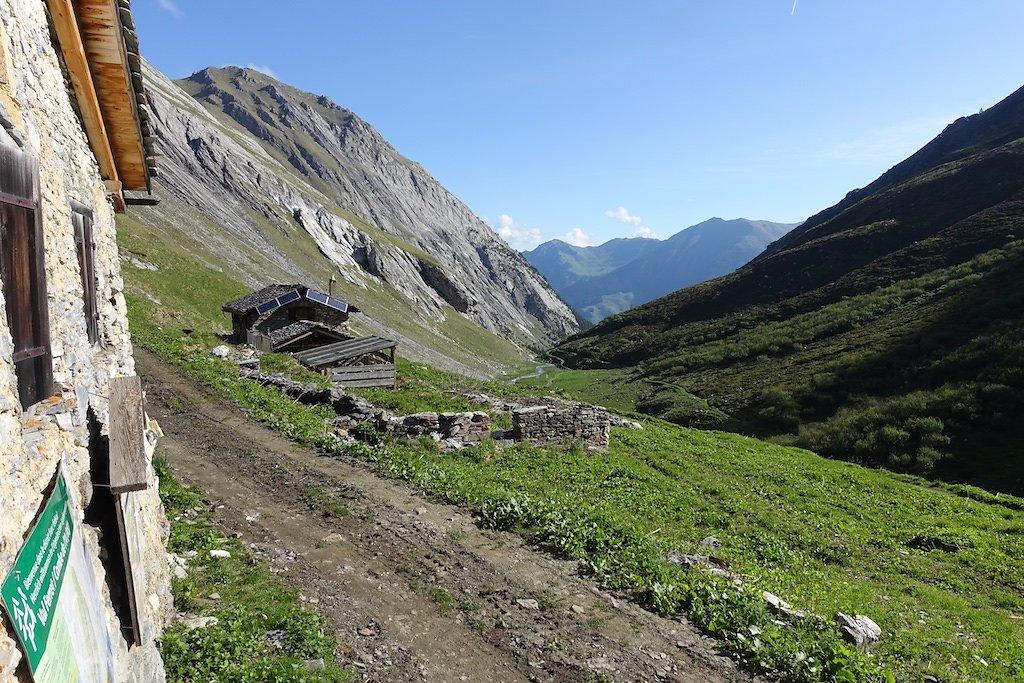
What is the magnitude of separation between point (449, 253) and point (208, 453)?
7085 inches

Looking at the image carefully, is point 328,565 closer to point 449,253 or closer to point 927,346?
point 927,346

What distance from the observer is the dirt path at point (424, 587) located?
338 inches

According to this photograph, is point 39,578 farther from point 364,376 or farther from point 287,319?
point 287,319

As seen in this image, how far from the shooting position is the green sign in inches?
115

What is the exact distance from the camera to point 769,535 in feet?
54.4

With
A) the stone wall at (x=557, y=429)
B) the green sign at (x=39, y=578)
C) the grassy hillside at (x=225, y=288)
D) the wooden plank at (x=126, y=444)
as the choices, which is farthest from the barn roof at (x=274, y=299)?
the green sign at (x=39, y=578)

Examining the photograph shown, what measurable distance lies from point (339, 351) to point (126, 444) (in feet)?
95.1

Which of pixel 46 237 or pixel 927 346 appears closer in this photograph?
pixel 46 237

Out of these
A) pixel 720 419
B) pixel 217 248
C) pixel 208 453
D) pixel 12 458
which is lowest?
pixel 720 419

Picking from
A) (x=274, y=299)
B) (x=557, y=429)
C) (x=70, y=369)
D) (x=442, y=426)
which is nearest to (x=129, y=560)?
(x=70, y=369)

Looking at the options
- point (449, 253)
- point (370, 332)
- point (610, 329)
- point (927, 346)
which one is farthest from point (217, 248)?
point (449, 253)

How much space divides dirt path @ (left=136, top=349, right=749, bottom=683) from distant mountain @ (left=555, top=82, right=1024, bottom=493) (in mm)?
30575

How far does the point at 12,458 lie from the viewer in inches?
140

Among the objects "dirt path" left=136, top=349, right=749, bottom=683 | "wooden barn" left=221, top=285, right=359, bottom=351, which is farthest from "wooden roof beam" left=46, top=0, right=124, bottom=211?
"wooden barn" left=221, top=285, right=359, bottom=351
